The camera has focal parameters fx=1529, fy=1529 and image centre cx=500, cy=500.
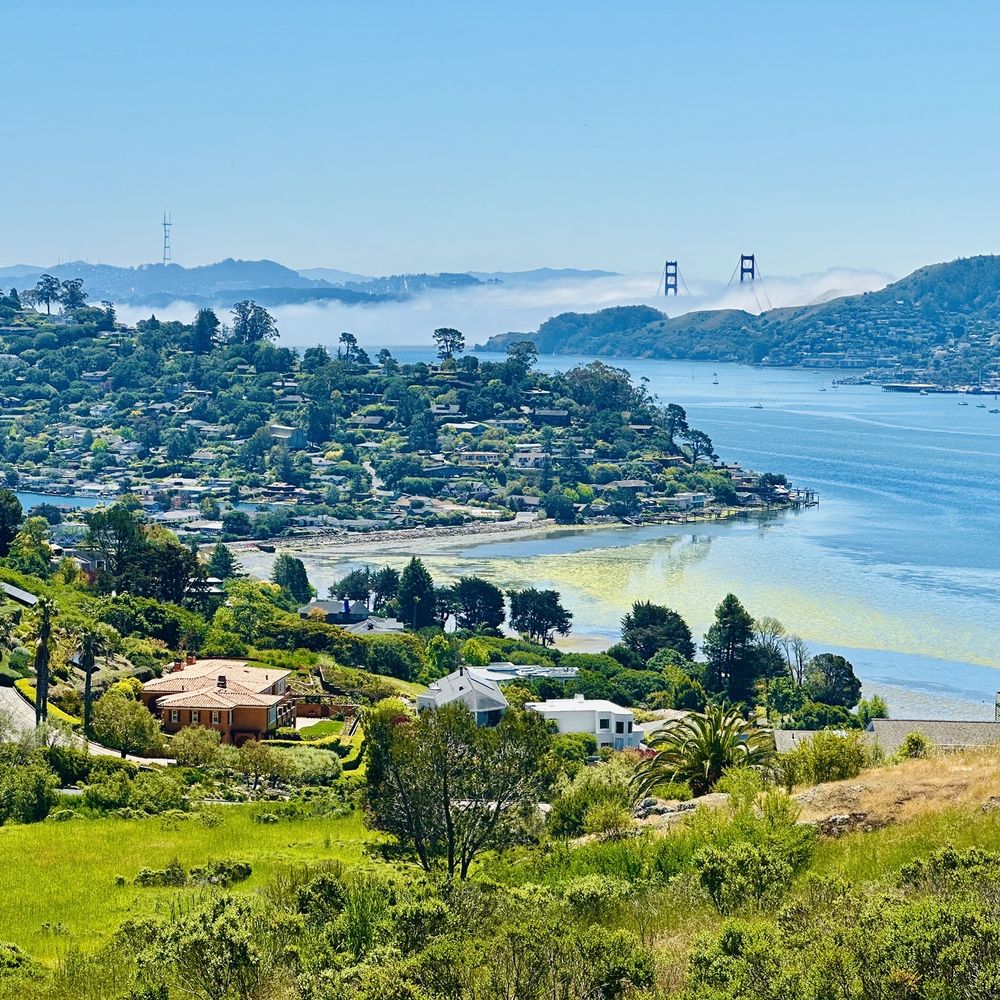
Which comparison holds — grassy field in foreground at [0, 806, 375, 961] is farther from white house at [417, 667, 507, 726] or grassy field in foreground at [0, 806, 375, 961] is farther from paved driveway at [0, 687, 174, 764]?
white house at [417, 667, 507, 726]

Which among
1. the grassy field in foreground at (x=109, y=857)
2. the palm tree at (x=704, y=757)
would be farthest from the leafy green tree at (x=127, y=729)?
the palm tree at (x=704, y=757)

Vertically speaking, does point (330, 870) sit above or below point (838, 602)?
above

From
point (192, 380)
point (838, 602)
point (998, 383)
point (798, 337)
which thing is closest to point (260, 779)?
point (838, 602)

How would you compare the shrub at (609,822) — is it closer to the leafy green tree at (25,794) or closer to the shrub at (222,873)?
the shrub at (222,873)

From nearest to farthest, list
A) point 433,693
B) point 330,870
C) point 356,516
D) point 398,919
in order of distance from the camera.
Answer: point 398,919
point 330,870
point 433,693
point 356,516

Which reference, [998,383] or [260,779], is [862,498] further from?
[998,383]

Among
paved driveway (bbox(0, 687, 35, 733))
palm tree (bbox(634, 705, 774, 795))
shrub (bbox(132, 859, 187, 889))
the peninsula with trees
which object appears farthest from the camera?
the peninsula with trees

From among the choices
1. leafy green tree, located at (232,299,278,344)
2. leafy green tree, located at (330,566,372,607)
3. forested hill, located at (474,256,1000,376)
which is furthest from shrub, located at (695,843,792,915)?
forested hill, located at (474,256,1000,376)
